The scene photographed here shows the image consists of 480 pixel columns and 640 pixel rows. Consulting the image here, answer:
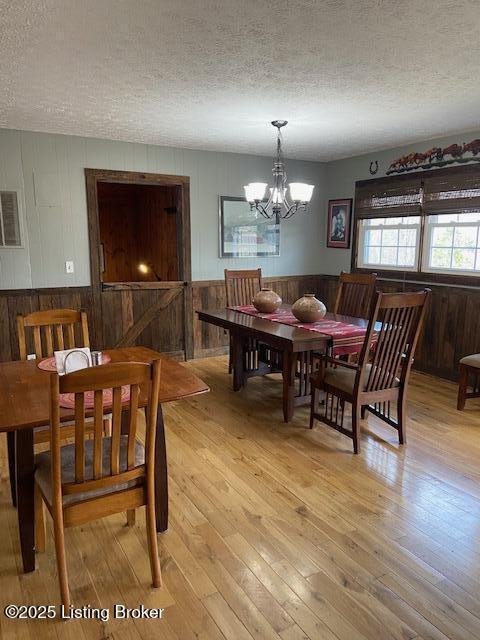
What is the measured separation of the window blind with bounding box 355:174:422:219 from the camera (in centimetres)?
477

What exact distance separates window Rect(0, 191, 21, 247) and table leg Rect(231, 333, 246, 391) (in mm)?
2293

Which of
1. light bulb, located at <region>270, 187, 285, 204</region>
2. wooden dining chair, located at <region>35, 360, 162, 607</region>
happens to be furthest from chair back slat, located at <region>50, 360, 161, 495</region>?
light bulb, located at <region>270, 187, 285, 204</region>

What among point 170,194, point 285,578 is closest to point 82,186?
point 170,194

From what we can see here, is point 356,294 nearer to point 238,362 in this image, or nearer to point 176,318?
point 238,362

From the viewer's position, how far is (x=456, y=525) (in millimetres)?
2309

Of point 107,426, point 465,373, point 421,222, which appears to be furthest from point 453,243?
point 107,426

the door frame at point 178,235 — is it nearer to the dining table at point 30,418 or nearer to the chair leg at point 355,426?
the dining table at point 30,418

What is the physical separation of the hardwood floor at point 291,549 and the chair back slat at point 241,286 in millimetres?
1753

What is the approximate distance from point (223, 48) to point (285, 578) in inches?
102

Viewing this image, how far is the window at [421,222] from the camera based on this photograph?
14.3 ft

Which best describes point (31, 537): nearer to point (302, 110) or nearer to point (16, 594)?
point (16, 594)

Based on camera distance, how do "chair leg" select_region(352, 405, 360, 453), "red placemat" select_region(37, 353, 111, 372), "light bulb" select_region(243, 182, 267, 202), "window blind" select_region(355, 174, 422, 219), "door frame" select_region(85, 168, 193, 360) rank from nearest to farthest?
"red placemat" select_region(37, 353, 111, 372) < "chair leg" select_region(352, 405, 360, 453) < "light bulb" select_region(243, 182, 267, 202) < "door frame" select_region(85, 168, 193, 360) < "window blind" select_region(355, 174, 422, 219)

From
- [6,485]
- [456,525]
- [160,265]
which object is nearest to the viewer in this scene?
[456,525]

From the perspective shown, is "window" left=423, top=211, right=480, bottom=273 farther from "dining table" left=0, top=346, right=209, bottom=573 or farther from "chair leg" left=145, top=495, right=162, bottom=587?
"chair leg" left=145, top=495, right=162, bottom=587
